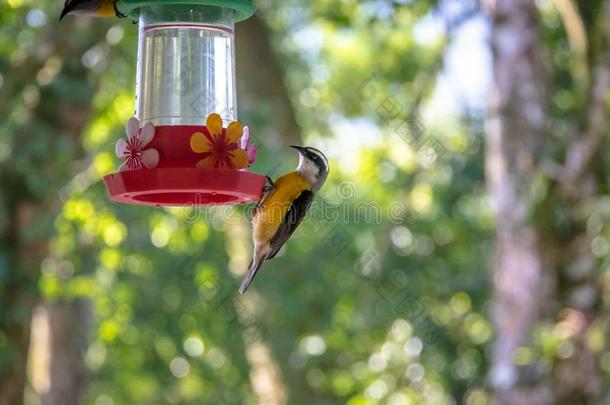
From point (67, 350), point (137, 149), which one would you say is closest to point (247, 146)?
point (137, 149)

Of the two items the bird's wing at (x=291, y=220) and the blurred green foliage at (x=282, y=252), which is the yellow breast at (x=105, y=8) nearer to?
the bird's wing at (x=291, y=220)

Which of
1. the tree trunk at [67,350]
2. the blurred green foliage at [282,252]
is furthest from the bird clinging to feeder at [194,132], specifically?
the tree trunk at [67,350]

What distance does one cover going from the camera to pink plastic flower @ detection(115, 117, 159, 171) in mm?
4371

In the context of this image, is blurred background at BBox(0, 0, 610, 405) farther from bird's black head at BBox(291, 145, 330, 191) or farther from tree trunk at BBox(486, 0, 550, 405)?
bird's black head at BBox(291, 145, 330, 191)

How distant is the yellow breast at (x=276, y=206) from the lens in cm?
524

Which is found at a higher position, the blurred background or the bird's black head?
the blurred background

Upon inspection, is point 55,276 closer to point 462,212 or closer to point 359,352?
point 359,352

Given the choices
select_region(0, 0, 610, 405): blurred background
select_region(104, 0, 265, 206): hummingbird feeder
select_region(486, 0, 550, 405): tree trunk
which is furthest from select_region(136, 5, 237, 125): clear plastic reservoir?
select_region(486, 0, 550, 405): tree trunk

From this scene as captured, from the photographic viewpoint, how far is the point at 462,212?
17062 millimetres

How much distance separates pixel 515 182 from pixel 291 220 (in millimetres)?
4441

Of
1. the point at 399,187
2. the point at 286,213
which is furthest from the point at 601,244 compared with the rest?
the point at 399,187

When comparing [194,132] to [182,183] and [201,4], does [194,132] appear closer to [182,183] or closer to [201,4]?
[182,183]

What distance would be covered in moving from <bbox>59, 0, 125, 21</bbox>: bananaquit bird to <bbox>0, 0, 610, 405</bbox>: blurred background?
136 inches

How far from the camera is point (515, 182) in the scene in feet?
30.6
